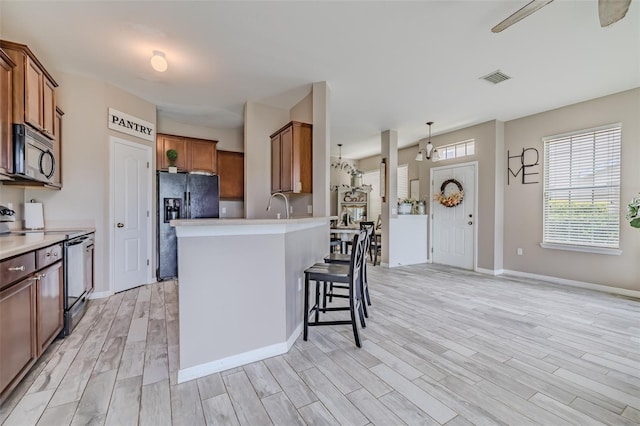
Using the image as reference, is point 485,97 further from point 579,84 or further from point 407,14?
point 407,14

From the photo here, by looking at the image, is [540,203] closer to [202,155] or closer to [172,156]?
[202,155]

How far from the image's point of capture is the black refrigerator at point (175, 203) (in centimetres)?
440

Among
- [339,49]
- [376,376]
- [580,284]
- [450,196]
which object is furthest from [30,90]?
[580,284]

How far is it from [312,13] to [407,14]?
2.68 ft

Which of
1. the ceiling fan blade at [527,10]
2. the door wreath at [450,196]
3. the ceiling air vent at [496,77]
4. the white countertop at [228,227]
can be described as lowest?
the white countertop at [228,227]

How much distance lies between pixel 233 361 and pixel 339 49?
3.03 metres

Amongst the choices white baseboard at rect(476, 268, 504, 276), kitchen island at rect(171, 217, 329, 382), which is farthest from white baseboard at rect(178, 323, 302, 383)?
white baseboard at rect(476, 268, 504, 276)

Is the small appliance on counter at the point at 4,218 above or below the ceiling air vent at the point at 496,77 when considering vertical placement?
below

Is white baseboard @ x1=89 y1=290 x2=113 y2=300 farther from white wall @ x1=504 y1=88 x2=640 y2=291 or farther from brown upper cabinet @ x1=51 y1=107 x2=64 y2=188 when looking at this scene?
white wall @ x1=504 y1=88 x2=640 y2=291

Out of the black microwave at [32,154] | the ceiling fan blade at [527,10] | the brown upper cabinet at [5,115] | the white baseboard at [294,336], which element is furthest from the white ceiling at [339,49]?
the white baseboard at [294,336]

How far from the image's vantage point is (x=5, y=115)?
7.24 feet

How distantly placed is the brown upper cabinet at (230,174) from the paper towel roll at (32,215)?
8.74ft

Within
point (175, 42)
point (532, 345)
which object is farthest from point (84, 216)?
point (532, 345)

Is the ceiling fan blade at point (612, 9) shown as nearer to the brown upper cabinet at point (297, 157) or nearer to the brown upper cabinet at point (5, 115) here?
the brown upper cabinet at point (297, 157)
